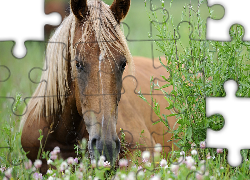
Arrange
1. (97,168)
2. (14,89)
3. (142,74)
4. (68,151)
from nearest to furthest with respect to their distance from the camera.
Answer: (97,168)
(68,151)
(142,74)
(14,89)

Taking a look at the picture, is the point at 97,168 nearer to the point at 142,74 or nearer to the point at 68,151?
the point at 68,151

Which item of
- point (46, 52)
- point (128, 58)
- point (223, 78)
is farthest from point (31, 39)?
point (223, 78)

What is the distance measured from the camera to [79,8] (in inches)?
129

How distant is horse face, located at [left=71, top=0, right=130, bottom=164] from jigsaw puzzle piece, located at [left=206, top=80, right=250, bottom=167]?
0.91m

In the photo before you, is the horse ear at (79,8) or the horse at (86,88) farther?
the horse ear at (79,8)

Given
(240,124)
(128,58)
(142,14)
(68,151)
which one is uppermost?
(142,14)

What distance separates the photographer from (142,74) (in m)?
5.34

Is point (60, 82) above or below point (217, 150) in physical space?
above

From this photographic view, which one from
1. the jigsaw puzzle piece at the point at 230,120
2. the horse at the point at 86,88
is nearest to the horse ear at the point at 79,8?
the horse at the point at 86,88

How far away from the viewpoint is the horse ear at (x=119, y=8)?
3428mm

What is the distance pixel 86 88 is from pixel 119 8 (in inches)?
34.9

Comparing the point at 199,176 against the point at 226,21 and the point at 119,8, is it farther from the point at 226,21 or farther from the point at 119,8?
the point at 119,8

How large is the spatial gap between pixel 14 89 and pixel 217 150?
446 centimetres

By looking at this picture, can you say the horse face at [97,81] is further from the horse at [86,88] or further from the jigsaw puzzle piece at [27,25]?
the jigsaw puzzle piece at [27,25]
